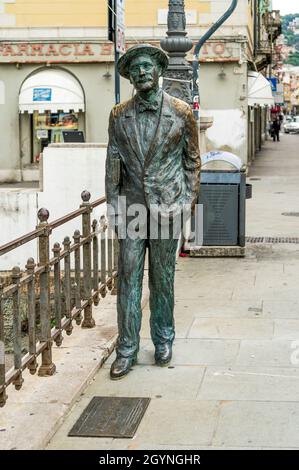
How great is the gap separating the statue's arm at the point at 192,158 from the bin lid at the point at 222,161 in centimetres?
490

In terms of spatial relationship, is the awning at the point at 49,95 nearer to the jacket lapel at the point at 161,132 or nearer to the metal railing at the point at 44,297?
the metal railing at the point at 44,297

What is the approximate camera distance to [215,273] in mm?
9805

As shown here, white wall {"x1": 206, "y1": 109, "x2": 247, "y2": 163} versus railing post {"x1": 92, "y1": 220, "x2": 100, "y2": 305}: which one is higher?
white wall {"x1": 206, "y1": 109, "x2": 247, "y2": 163}

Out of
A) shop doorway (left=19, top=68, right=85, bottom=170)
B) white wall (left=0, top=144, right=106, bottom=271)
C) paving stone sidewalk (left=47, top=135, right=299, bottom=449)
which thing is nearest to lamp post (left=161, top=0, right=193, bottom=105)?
white wall (left=0, top=144, right=106, bottom=271)

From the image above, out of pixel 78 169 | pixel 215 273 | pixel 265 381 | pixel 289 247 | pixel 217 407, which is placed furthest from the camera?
pixel 289 247

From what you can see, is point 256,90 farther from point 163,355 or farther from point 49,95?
point 163,355

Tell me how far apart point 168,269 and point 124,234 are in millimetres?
408

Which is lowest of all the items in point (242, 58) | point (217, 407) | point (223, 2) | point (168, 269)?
point (217, 407)

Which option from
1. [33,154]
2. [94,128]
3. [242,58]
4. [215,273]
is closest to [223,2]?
[242,58]

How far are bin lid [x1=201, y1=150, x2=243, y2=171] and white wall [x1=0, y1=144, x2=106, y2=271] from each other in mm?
1353

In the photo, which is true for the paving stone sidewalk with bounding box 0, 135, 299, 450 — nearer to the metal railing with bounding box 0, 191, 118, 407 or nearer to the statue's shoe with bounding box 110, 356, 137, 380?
the statue's shoe with bounding box 110, 356, 137, 380

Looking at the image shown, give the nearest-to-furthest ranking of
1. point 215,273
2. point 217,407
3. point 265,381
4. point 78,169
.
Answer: point 217,407, point 265,381, point 215,273, point 78,169

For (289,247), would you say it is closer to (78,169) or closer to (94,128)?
(78,169)

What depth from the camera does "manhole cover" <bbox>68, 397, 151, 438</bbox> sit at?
493 centimetres
